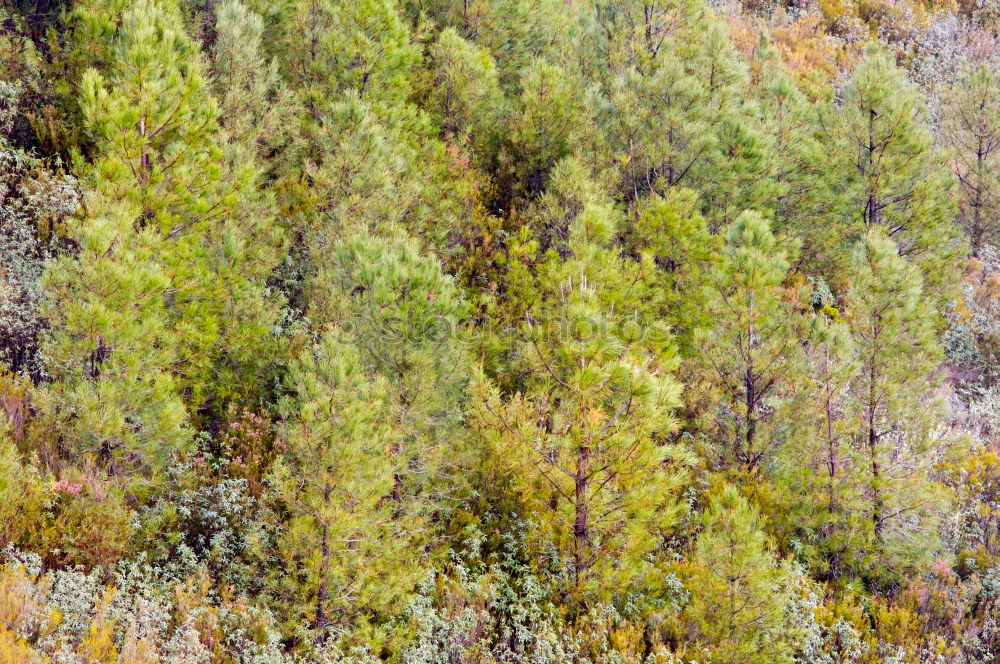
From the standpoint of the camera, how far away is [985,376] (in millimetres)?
14539

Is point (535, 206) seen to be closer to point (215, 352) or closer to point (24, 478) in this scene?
point (215, 352)

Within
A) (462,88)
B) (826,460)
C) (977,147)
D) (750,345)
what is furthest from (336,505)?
(977,147)

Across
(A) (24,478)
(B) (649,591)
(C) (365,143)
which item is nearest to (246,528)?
(A) (24,478)

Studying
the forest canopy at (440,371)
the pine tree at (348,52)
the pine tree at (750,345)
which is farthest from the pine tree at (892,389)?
the pine tree at (348,52)

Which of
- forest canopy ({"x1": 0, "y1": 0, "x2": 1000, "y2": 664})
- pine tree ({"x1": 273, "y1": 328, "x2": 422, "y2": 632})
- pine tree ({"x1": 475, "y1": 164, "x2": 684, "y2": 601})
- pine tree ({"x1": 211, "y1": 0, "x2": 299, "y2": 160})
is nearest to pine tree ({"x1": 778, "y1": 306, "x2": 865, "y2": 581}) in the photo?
forest canopy ({"x1": 0, "y1": 0, "x2": 1000, "y2": 664})

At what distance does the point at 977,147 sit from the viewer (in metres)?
16.6

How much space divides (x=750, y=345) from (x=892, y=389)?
1781 mm

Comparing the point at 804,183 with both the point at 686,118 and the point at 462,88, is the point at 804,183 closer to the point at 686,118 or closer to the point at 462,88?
the point at 686,118

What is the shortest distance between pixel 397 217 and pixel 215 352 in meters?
3.13

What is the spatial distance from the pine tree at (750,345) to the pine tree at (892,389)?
2.94 feet

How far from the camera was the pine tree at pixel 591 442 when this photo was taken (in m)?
7.06

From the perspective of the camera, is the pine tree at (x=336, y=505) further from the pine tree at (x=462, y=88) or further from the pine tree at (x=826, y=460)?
the pine tree at (x=462, y=88)

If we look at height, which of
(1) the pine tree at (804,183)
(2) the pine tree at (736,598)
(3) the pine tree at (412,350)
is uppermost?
(1) the pine tree at (804,183)

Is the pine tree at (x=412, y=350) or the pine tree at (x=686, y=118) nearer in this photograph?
the pine tree at (x=412, y=350)
